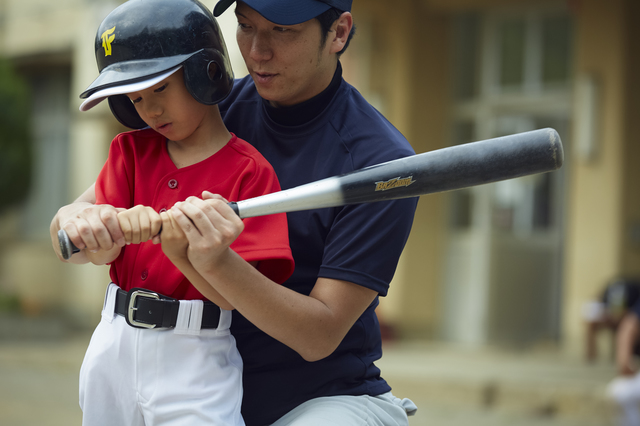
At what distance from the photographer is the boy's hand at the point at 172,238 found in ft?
5.11

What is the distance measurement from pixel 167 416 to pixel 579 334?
6.73m

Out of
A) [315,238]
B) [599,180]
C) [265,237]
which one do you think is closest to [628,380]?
[599,180]

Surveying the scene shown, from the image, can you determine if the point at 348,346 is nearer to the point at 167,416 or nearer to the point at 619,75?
the point at 167,416

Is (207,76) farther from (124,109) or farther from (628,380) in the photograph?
(628,380)

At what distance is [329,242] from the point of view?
193 centimetres

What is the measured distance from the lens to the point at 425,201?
927 centimetres

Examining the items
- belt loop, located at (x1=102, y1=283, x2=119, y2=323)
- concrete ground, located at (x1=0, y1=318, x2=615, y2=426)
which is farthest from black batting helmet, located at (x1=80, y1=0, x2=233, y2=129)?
concrete ground, located at (x1=0, y1=318, x2=615, y2=426)

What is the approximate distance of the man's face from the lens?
6.43ft


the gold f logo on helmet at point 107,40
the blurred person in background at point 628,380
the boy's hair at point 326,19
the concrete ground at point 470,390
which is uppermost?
the boy's hair at point 326,19

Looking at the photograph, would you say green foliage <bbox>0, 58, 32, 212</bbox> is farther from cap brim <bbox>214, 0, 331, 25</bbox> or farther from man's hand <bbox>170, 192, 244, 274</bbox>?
man's hand <bbox>170, 192, 244, 274</bbox>

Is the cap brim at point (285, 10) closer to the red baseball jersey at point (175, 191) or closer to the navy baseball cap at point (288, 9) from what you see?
the navy baseball cap at point (288, 9)

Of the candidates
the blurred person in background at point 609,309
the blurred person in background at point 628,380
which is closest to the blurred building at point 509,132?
the blurred person in background at point 609,309

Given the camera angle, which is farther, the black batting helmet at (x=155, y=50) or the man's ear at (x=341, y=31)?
the man's ear at (x=341, y=31)

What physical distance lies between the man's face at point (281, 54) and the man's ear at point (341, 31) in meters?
0.04
